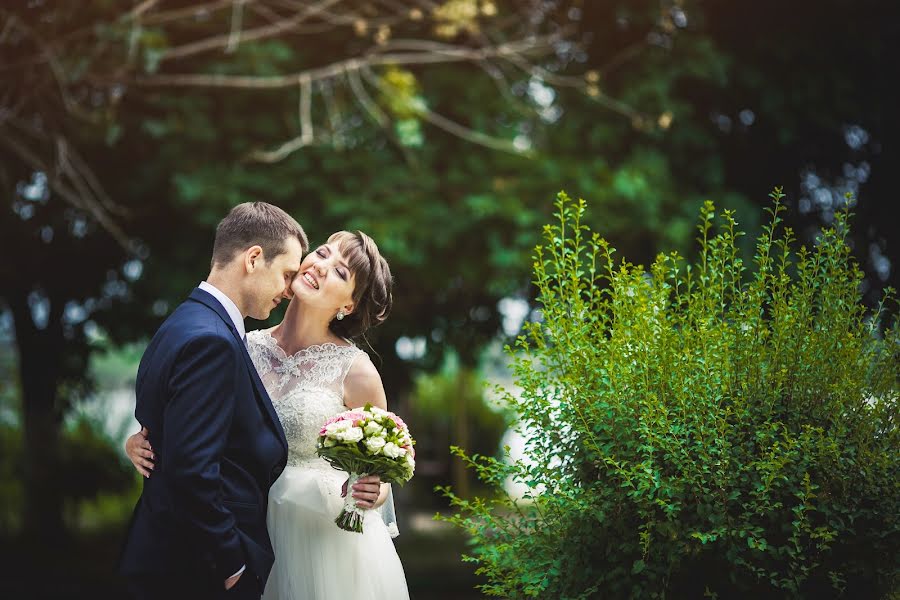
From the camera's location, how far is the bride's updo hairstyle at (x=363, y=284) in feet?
14.2

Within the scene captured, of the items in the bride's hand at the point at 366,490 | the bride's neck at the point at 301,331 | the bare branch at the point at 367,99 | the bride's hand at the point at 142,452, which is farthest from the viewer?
the bare branch at the point at 367,99

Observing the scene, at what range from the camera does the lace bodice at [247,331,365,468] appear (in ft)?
14.0

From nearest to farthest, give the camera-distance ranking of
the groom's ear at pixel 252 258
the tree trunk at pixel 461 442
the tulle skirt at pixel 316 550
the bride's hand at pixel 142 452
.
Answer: the bride's hand at pixel 142 452 < the groom's ear at pixel 252 258 < the tulle skirt at pixel 316 550 < the tree trunk at pixel 461 442

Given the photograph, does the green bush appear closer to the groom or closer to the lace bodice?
the lace bodice

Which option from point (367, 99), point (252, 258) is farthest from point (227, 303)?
point (367, 99)

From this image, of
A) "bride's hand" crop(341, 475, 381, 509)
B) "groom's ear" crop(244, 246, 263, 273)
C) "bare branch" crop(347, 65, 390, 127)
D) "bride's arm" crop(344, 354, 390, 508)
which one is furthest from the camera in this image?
"bare branch" crop(347, 65, 390, 127)

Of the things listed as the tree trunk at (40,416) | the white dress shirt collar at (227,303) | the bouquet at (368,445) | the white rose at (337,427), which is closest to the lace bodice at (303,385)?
the bouquet at (368,445)

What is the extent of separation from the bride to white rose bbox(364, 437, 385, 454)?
359mm

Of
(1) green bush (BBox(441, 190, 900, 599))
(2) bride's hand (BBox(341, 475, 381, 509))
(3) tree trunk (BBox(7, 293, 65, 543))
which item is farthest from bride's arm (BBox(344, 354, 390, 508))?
(3) tree trunk (BBox(7, 293, 65, 543))

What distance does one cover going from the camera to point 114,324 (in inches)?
431

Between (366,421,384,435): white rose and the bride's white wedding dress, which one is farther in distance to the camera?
the bride's white wedding dress

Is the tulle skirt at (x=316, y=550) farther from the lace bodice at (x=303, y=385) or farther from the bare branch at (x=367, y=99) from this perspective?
the bare branch at (x=367, y=99)

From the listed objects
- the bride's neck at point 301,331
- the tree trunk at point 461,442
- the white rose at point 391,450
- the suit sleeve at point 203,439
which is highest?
the tree trunk at point 461,442

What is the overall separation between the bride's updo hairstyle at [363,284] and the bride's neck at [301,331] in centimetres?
9
